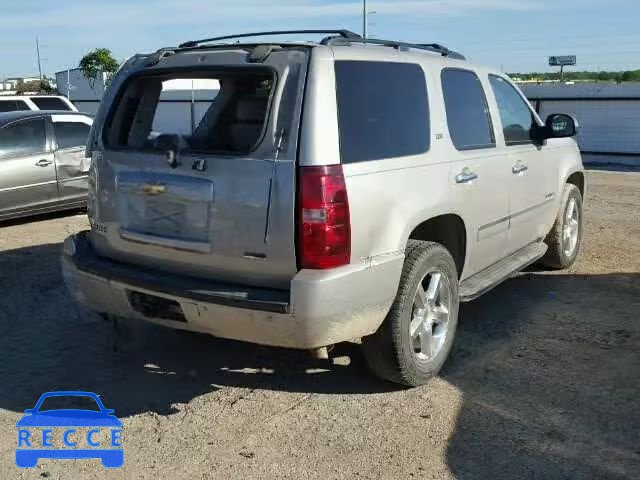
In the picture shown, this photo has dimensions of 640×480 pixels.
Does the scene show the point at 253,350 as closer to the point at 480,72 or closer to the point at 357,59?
the point at 357,59

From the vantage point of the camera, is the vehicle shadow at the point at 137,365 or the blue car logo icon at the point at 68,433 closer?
the blue car logo icon at the point at 68,433

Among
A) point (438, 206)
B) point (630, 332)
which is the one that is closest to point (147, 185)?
point (438, 206)

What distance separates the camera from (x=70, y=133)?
31.3 feet

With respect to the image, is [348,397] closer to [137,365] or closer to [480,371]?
[480,371]

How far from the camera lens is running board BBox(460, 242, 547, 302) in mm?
4773

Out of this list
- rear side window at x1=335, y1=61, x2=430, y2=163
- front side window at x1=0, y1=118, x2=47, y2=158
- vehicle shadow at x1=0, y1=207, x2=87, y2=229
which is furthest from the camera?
vehicle shadow at x1=0, y1=207, x2=87, y2=229

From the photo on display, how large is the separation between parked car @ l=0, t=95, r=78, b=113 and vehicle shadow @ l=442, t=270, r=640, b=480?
13649mm

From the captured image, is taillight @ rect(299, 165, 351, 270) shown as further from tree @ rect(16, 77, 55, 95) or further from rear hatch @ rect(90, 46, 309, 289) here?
tree @ rect(16, 77, 55, 95)

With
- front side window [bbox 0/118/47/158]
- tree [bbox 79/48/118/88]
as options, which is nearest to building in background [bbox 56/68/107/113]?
tree [bbox 79/48/118/88]

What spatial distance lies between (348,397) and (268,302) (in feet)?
3.26

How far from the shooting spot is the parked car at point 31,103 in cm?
1641

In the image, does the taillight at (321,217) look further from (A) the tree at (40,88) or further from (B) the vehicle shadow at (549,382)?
(A) the tree at (40,88)

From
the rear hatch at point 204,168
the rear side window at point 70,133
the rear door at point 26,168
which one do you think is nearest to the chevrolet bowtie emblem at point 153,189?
the rear hatch at point 204,168

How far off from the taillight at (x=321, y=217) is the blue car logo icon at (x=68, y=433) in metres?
1.35
